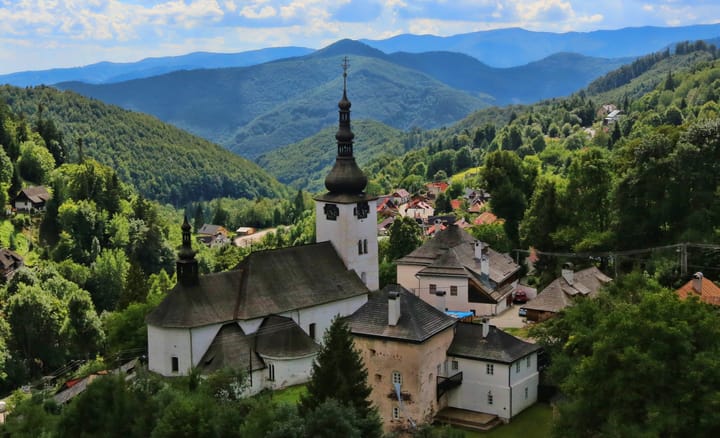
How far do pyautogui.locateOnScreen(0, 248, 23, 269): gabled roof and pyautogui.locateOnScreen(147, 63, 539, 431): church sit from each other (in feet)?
177

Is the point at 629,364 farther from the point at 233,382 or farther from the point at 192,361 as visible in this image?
the point at 192,361

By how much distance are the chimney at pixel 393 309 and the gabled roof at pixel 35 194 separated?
85391 mm

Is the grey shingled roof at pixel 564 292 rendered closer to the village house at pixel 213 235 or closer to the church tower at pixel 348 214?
the church tower at pixel 348 214

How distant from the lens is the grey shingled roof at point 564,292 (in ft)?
164

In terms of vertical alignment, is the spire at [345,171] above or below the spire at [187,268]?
above

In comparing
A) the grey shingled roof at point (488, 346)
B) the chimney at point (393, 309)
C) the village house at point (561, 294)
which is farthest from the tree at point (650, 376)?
the village house at point (561, 294)

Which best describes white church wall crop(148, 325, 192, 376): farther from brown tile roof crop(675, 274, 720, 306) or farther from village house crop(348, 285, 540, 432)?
brown tile roof crop(675, 274, 720, 306)

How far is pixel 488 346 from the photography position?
130ft

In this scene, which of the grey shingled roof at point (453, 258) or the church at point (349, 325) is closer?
the church at point (349, 325)

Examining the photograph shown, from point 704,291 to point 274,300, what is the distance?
23.1 metres

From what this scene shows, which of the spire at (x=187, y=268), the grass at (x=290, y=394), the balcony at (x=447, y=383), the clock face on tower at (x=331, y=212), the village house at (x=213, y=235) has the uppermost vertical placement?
the clock face on tower at (x=331, y=212)

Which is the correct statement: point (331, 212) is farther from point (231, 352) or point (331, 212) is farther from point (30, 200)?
point (30, 200)

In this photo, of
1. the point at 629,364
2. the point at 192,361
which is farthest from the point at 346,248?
the point at 629,364

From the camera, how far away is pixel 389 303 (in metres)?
38.7
